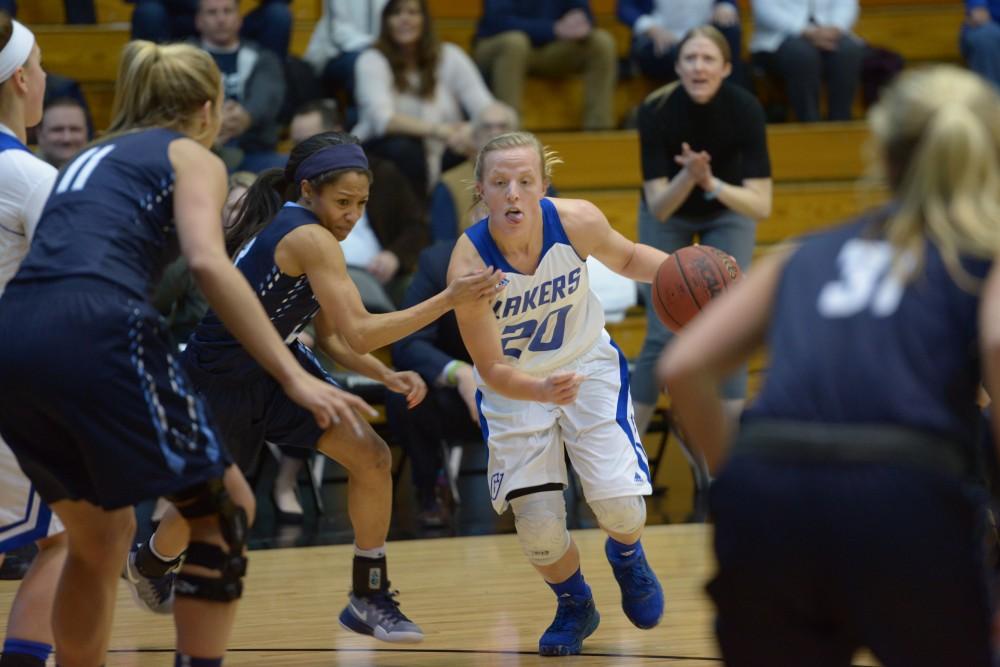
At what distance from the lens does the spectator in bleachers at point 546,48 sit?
9.06 meters

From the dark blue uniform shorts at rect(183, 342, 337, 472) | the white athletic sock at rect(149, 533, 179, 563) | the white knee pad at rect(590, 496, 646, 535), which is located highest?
the dark blue uniform shorts at rect(183, 342, 337, 472)

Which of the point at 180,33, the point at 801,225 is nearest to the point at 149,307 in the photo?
the point at 180,33

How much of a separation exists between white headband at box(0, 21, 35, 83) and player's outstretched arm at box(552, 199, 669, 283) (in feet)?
5.50

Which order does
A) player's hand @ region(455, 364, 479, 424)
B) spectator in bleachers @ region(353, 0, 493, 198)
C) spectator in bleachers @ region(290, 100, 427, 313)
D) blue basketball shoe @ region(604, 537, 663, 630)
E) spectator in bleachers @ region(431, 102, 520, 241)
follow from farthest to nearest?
spectator in bleachers @ region(353, 0, 493, 198)
spectator in bleachers @ region(431, 102, 520, 241)
spectator in bleachers @ region(290, 100, 427, 313)
player's hand @ region(455, 364, 479, 424)
blue basketball shoe @ region(604, 537, 663, 630)

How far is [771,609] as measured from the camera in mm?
2207

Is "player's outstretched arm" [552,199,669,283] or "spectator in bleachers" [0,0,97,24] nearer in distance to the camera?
"player's outstretched arm" [552,199,669,283]

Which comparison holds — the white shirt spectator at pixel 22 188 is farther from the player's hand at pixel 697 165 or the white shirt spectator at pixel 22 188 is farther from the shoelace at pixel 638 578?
the player's hand at pixel 697 165

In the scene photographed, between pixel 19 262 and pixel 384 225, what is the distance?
14.1ft

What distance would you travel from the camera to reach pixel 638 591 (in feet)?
14.5

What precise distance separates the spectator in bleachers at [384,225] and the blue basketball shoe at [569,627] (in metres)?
3.50

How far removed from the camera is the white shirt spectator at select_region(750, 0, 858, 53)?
924 centimetres

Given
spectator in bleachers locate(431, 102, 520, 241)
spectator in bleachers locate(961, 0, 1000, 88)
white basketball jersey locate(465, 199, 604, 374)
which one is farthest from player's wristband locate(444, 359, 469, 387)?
spectator in bleachers locate(961, 0, 1000, 88)

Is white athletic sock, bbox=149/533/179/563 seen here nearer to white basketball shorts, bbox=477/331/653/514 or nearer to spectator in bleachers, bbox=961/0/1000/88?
white basketball shorts, bbox=477/331/653/514

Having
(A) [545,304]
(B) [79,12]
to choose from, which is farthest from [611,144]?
(A) [545,304]
